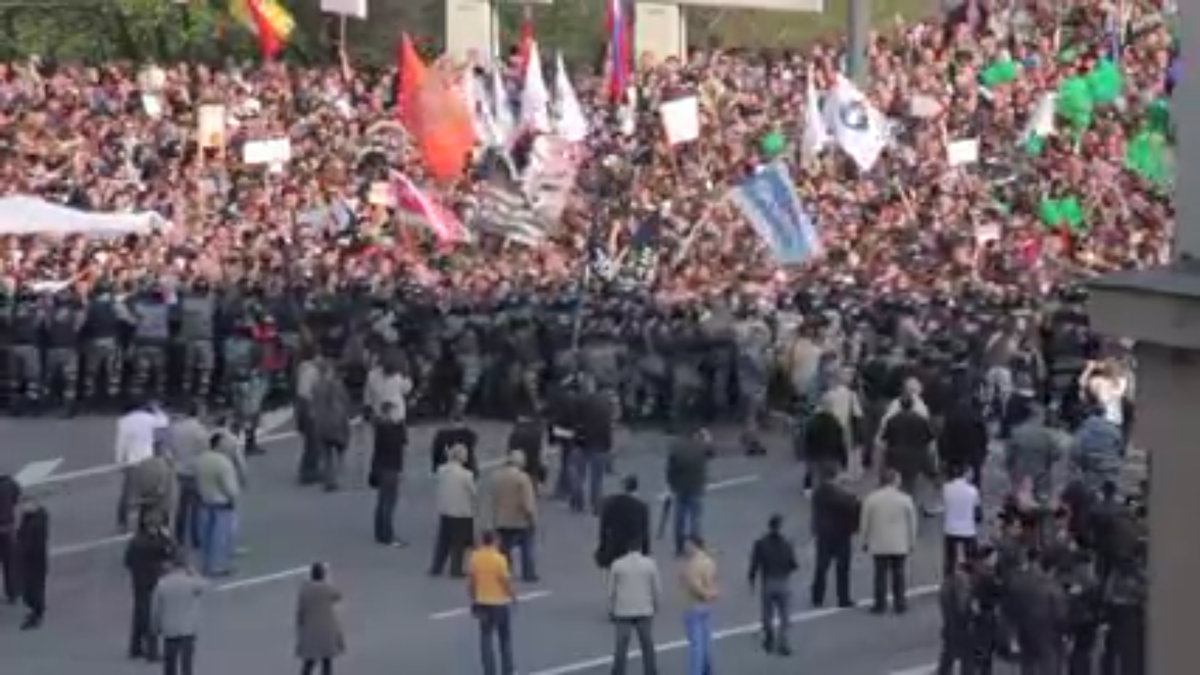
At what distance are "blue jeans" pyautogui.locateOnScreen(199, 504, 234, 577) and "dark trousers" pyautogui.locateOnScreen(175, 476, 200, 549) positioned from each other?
11cm

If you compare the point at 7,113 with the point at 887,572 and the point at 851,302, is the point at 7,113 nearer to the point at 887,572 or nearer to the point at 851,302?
the point at 851,302

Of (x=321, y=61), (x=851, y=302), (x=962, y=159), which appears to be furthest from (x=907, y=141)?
(x=321, y=61)

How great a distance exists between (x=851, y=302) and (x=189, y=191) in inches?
366

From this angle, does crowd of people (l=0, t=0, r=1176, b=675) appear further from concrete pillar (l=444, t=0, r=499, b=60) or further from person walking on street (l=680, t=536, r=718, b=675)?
concrete pillar (l=444, t=0, r=499, b=60)

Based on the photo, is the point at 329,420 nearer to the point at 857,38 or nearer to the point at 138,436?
the point at 138,436

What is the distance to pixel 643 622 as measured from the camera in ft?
77.1

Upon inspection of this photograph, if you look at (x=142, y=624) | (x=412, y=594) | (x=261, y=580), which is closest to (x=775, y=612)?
(x=412, y=594)

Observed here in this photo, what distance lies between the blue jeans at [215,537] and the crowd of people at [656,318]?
0.03m

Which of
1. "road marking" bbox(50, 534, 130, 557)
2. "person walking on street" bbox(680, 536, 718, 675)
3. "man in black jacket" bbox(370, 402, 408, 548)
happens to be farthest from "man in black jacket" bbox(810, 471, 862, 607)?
"road marking" bbox(50, 534, 130, 557)

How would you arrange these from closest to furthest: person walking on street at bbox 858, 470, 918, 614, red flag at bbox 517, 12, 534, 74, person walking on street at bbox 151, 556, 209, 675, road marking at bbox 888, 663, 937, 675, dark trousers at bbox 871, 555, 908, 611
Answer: person walking on street at bbox 151, 556, 209, 675 → road marking at bbox 888, 663, 937, 675 → person walking on street at bbox 858, 470, 918, 614 → dark trousers at bbox 871, 555, 908, 611 → red flag at bbox 517, 12, 534, 74

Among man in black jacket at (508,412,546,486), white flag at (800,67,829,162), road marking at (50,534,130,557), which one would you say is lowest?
road marking at (50,534,130,557)

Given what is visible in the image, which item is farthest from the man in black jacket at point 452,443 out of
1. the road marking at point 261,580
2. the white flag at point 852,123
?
the white flag at point 852,123

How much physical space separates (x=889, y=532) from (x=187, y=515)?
18.5 ft

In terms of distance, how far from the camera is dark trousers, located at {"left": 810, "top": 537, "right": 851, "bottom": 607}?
25.6m
